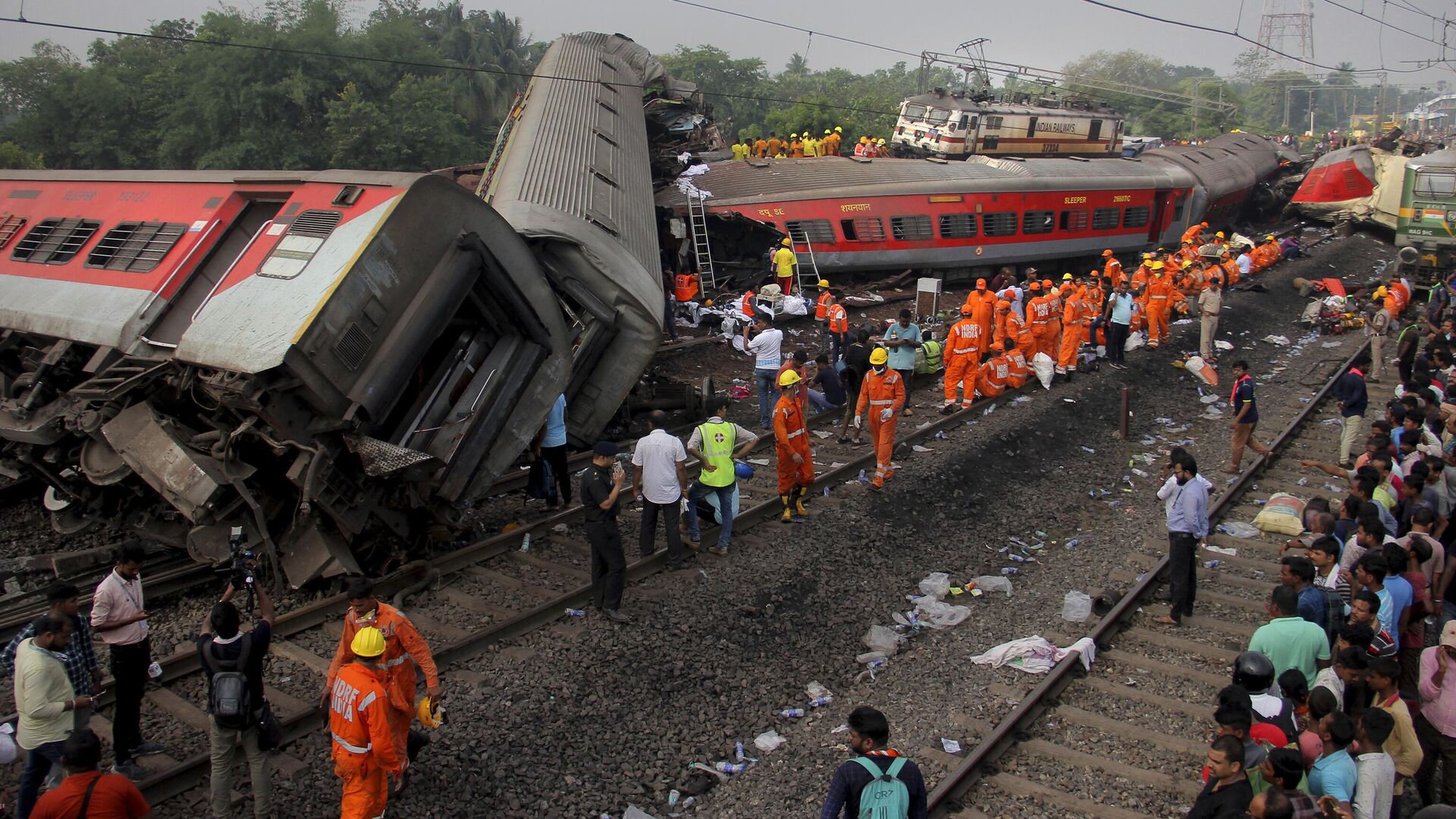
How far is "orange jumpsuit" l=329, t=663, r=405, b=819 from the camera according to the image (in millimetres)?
4496

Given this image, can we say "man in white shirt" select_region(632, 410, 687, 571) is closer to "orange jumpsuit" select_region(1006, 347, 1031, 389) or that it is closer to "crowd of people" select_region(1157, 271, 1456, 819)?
"crowd of people" select_region(1157, 271, 1456, 819)

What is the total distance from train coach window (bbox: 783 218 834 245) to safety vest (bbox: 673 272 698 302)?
2616 millimetres

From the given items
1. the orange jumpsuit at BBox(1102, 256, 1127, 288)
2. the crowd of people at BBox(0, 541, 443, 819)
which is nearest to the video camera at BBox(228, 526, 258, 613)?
the crowd of people at BBox(0, 541, 443, 819)

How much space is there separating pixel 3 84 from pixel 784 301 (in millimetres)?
28674

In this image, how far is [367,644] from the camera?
4645mm

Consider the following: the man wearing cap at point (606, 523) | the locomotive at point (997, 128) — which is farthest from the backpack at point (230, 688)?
the locomotive at point (997, 128)

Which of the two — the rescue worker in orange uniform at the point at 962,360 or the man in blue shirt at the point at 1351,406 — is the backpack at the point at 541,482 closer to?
the rescue worker in orange uniform at the point at 962,360

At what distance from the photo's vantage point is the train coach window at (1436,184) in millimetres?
22328

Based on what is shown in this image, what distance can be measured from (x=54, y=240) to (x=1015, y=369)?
10821 millimetres

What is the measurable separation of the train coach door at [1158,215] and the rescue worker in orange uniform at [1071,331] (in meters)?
11.8

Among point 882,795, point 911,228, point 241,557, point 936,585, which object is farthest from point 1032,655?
point 911,228

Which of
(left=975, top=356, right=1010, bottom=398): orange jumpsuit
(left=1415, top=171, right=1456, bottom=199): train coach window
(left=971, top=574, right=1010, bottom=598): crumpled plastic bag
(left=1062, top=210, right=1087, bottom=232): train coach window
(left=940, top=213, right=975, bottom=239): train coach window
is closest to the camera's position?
(left=971, top=574, right=1010, bottom=598): crumpled plastic bag

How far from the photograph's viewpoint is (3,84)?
30734 mm

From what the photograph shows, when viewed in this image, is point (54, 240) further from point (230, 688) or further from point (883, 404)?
point (883, 404)
